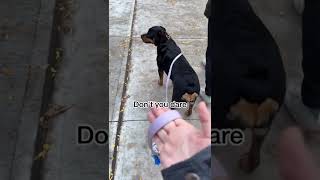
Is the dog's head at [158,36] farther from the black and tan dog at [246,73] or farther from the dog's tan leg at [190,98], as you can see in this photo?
the black and tan dog at [246,73]

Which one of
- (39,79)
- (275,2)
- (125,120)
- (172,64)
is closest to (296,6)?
(275,2)

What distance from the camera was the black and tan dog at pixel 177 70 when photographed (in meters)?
3.43

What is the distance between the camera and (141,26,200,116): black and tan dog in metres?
3.43

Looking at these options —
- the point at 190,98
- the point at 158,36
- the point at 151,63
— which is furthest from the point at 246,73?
the point at 151,63

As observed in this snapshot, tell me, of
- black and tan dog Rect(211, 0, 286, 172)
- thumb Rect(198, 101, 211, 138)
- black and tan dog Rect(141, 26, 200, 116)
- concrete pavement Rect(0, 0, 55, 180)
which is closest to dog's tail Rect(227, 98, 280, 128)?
black and tan dog Rect(211, 0, 286, 172)

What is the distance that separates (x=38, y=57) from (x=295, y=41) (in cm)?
371

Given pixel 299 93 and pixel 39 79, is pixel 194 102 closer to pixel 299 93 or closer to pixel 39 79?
pixel 39 79

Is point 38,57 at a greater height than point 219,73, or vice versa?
point 38,57

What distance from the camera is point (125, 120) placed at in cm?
393

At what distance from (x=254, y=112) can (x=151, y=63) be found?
3.56 metres

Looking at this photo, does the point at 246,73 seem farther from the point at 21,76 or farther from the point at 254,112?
the point at 21,76

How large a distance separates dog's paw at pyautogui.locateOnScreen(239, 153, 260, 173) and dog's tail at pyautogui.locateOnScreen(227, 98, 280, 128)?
0.23 feet

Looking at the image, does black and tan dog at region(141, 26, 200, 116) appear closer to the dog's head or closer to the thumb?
the dog's head

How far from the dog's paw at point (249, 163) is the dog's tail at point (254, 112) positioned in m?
0.07
